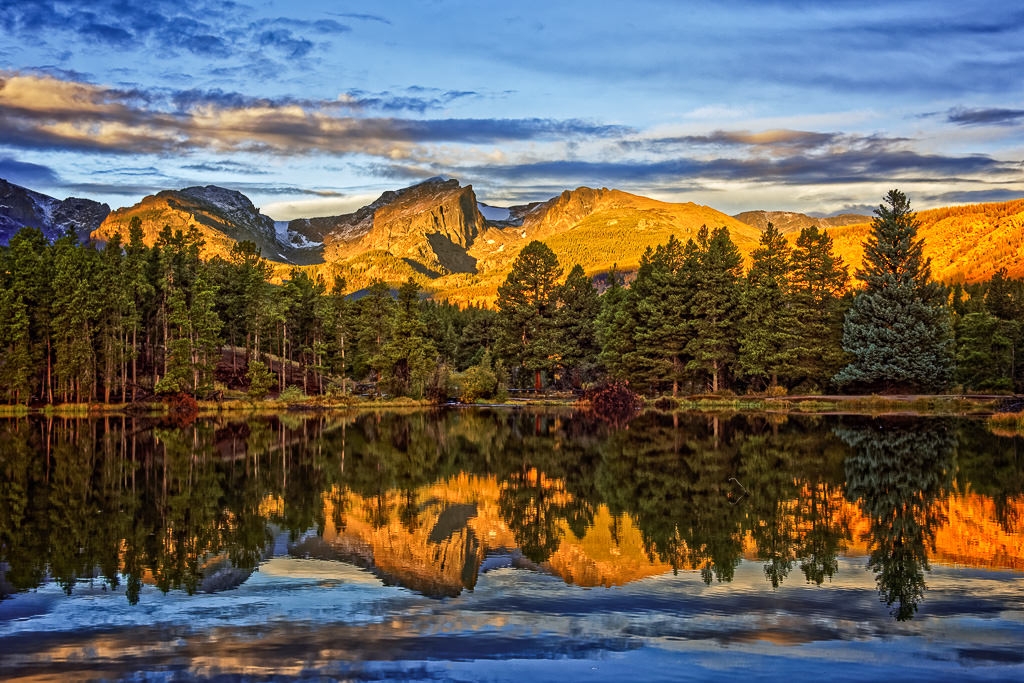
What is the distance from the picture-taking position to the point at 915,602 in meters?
13.2

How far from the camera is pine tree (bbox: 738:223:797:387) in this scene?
74.9 metres

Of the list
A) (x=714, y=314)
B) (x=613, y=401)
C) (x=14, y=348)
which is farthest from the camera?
(x=714, y=314)

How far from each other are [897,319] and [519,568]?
2419 inches

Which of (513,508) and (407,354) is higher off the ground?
(407,354)

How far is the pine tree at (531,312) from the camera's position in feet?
300

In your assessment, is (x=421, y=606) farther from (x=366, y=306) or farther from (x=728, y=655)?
(x=366, y=306)

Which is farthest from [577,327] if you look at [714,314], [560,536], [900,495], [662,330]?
[560,536]

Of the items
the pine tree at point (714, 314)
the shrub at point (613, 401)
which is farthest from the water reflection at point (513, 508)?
the pine tree at point (714, 314)

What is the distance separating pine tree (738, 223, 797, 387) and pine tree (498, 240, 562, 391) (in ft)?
67.6

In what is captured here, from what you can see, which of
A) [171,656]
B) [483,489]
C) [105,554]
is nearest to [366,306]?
[483,489]

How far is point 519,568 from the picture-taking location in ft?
53.5

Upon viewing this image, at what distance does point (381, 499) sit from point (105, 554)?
8.59 metres

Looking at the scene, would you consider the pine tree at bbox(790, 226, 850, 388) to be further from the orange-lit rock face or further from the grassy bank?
the orange-lit rock face

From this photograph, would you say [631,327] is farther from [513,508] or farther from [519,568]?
[519,568]
